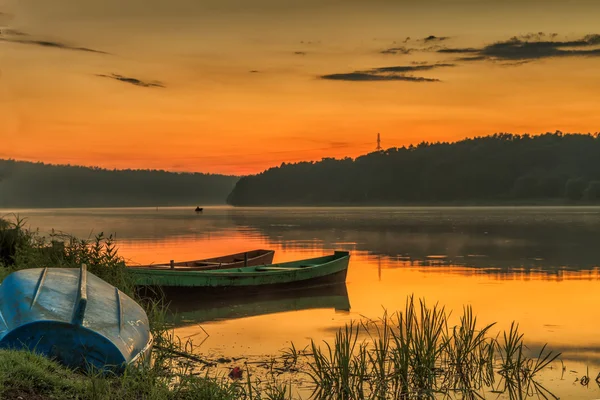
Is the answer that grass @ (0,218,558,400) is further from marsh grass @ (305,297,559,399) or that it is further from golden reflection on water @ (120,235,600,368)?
golden reflection on water @ (120,235,600,368)

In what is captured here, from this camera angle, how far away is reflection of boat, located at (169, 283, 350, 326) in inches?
851

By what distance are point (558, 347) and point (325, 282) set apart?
38.5ft

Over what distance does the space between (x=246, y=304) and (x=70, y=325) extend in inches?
516

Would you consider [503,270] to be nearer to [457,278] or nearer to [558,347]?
[457,278]

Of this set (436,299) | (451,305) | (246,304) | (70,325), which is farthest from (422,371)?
(436,299)

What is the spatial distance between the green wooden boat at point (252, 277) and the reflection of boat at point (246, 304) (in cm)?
37

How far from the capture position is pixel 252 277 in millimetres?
24156

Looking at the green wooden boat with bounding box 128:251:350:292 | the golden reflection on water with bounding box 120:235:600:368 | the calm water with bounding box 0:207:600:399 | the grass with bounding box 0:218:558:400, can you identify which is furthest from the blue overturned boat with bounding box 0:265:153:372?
the green wooden boat with bounding box 128:251:350:292

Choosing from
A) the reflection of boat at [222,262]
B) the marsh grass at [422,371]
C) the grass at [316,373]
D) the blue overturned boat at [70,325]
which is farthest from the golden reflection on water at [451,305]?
the blue overturned boat at [70,325]

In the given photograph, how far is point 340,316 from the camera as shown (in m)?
22.5

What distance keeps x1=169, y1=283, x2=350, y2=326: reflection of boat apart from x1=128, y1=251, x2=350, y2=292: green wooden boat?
0.37 m

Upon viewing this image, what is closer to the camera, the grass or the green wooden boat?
the grass

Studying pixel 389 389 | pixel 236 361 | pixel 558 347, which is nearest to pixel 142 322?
pixel 236 361

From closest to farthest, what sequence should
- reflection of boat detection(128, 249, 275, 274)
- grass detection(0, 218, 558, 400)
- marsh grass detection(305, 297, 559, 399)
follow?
grass detection(0, 218, 558, 400) < marsh grass detection(305, 297, 559, 399) < reflection of boat detection(128, 249, 275, 274)
